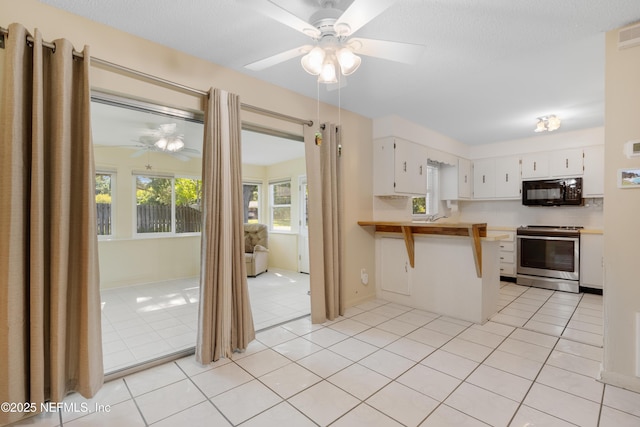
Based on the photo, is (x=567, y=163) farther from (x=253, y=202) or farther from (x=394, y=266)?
(x=253, y=202)

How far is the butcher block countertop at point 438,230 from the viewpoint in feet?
9.89

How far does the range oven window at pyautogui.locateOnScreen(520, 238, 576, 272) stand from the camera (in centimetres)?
428

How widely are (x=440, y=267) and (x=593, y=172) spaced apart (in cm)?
304

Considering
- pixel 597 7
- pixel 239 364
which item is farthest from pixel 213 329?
pixel 597 7

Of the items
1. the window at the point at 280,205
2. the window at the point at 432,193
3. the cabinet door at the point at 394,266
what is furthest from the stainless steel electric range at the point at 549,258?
the window at the point at 280,205

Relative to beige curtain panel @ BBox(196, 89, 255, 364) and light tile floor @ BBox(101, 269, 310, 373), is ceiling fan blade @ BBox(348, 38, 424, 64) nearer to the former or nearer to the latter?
beige curtain panel @ BBox(196, 89, 255, 364)

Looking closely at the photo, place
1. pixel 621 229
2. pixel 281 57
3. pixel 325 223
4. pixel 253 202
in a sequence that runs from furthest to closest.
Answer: pixel 253 202 < pixel 325 223 < pixel 621 229 < pixel 281 57

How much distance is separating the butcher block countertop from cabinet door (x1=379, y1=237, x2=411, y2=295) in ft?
0.42

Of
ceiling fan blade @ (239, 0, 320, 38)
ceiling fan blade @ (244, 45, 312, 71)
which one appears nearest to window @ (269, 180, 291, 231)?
ceiling fan blade @ (244, 45, 312, 71)

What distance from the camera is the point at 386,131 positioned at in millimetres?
3873

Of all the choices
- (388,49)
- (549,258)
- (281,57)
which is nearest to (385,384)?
(388,49)

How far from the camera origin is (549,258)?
4441mm

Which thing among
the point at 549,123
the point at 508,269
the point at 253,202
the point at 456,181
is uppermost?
the point at 549,123

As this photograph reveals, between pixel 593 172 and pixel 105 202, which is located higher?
pixel 593 172
